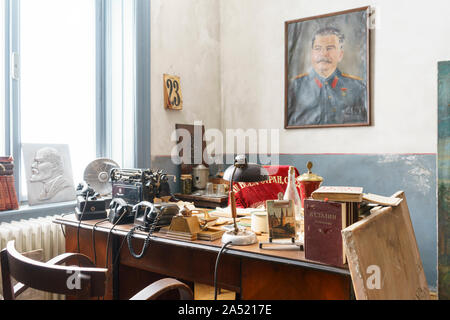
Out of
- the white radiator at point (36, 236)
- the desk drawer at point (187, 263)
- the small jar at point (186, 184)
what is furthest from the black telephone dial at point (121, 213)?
the small jar at point (186, 184)

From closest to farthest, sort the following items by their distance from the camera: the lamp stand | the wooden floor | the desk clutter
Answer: the desk clutter
the lamp stand
the wooden floor

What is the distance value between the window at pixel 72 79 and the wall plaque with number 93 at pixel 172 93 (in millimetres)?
424

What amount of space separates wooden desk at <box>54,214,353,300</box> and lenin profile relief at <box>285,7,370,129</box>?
233 cm

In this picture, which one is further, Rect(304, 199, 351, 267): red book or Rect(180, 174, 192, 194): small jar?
Rect(180, 174, 192, 194): small jar

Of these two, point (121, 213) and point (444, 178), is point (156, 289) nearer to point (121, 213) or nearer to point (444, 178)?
point (121, 213)

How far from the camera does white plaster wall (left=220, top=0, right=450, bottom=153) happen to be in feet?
10.5

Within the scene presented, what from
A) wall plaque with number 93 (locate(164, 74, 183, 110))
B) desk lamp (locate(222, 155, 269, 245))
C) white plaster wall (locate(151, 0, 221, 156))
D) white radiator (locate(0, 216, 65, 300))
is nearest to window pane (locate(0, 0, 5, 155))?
white radiator (locate(0, 216, 65, 300))

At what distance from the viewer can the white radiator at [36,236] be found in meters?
2.25

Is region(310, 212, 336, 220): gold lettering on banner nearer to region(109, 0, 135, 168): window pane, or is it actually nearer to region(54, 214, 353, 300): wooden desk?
region(54, 214, 353, 300): wooden desk

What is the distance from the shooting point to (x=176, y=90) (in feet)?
12.0

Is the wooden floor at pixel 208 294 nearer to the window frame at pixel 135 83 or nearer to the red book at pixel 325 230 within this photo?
the window frame at pixel 135 83

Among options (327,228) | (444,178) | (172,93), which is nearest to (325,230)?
(327,228)

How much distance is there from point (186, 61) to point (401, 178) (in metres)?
2.48

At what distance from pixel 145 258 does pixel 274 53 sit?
9.46 feet
